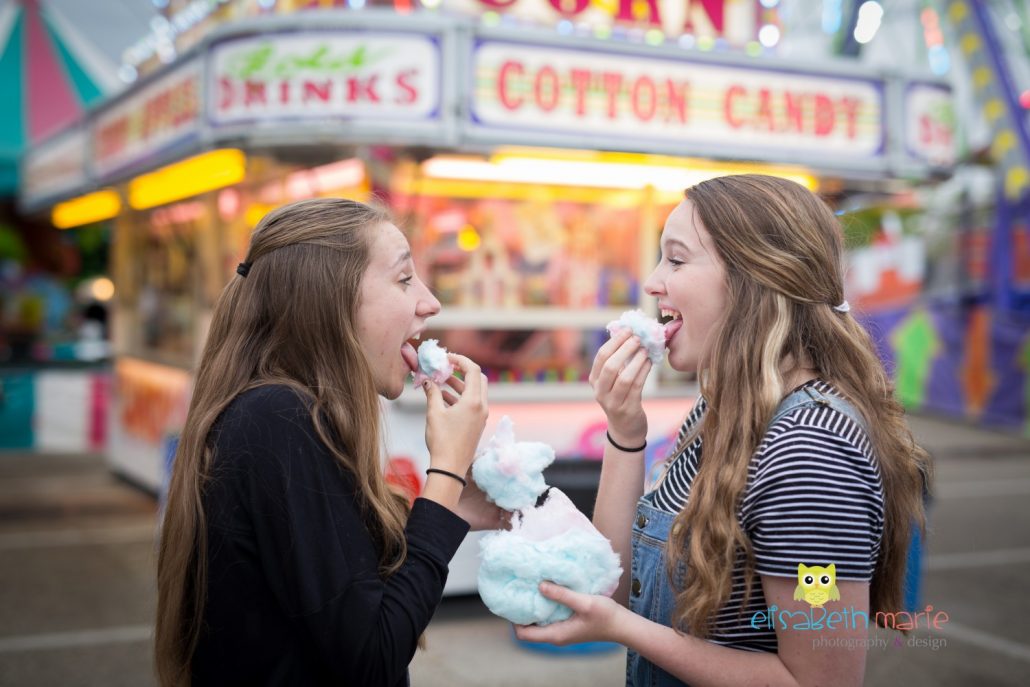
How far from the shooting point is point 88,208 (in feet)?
34.2

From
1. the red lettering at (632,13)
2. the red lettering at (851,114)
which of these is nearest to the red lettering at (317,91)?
the red lettering at (632,13)

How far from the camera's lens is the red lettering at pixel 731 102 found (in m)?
5.88

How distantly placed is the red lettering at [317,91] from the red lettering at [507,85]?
0.94 metres

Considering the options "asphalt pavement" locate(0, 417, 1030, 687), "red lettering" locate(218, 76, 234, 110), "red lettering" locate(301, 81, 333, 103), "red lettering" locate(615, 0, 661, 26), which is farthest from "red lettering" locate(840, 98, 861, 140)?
"red lettering" locate(218, 76, 234, 110)

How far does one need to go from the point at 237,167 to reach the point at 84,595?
296 centimetres

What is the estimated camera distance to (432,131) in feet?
16.5

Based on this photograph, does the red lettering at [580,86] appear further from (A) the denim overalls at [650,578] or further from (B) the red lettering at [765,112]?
(A) the denim overalls at [650,578]

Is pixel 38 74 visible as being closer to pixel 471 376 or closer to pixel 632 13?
pixel 632 13

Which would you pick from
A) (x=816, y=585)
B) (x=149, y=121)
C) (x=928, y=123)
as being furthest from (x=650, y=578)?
(x=149, y=121)

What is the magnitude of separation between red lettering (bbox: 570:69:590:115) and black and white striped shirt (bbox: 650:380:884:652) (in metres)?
4.16

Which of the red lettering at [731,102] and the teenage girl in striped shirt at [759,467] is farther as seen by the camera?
the red lettering at [731,102]

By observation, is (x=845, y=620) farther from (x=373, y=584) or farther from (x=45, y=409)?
(x=45, y=409)

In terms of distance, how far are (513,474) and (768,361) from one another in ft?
1.79

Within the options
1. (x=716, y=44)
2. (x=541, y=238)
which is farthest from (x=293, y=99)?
(x=716, y=44)
